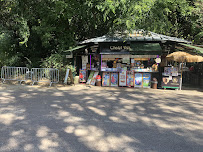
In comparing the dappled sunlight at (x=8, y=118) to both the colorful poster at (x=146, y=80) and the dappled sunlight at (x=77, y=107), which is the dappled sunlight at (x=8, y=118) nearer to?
the dappled sunlight at (x=77, y=107)

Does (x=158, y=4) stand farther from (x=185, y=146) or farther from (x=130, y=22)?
(x=185, y=146)

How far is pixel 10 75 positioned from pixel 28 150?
9386 mm

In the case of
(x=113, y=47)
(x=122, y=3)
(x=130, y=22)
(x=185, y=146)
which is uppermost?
(x=122, y=3)

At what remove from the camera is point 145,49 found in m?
11.1

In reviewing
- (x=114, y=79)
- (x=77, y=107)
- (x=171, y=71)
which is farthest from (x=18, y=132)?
(x=171, y=71)

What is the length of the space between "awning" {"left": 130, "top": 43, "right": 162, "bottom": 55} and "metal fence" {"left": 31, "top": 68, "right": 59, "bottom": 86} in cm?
478

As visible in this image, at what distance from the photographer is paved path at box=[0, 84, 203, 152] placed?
11.8ft

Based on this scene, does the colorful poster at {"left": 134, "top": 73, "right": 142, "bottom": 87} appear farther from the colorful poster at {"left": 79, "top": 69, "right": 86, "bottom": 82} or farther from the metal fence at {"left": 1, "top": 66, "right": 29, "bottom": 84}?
the metal fence at {"left": 1, "top": 66, "right": 29, "bottom": 84}

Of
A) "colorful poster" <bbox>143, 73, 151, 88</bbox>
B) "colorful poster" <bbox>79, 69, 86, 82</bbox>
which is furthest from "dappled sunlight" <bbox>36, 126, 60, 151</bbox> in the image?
"colorful poster" <bbox>79, 69, 86, 82</bbox>

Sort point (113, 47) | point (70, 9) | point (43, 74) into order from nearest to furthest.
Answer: point (43, 74), point (113, 47), point (70, 9)

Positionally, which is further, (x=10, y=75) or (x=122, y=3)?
(x=10, y=75)

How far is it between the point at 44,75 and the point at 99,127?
24.0 ft

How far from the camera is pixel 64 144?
3607 mm

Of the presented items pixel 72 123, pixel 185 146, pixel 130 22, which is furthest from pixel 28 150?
pixel 130 22
